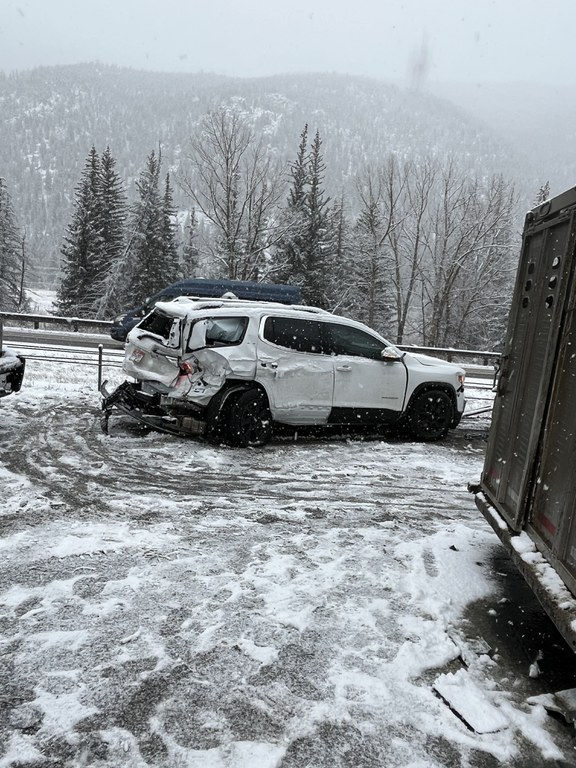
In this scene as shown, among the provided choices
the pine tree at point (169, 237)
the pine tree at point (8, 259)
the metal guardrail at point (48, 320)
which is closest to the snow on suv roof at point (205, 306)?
the metal guardrail at point (48, 320)

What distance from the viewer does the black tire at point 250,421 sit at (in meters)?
7.51

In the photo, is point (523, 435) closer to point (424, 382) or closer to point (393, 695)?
point (393, 695)

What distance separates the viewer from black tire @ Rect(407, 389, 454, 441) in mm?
8758

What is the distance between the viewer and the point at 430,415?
888 cm

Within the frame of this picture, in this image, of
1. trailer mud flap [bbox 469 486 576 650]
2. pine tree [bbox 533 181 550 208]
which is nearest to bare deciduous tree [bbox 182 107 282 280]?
pine tree [bbox 533 181 550 208]

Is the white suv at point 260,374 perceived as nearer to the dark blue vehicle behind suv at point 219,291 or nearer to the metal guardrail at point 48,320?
the dark blue vehicle behind suv at point 219,291

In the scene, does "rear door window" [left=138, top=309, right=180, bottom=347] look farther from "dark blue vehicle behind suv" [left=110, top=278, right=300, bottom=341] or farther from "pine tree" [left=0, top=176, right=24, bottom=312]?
"pine tree" [left=0, top=176, right=24, bottom=312]

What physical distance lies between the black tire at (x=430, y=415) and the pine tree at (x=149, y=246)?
30.5m

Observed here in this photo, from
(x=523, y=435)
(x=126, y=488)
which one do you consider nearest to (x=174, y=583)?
(x=126, y=488)

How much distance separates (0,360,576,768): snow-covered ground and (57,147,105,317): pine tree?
34397 mm

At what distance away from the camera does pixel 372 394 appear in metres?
8.38

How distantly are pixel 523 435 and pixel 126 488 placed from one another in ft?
12.6

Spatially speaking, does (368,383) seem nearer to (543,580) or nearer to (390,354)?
(390,354)

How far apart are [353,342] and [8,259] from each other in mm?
44565
